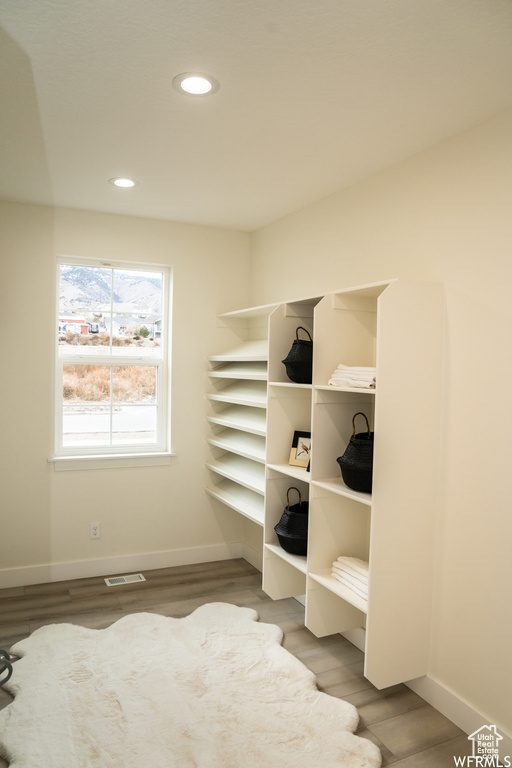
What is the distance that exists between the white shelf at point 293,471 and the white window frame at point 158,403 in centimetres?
130

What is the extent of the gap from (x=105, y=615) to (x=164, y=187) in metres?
2.61

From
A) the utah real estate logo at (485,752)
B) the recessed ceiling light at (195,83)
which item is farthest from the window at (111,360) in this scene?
the utah real estate logo at (485,752)

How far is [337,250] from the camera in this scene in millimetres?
3229

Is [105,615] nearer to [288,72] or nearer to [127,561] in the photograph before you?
[127,561]

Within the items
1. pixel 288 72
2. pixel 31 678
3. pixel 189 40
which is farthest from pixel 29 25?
pixel 31 678

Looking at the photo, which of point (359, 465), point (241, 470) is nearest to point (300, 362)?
point (359, 465)

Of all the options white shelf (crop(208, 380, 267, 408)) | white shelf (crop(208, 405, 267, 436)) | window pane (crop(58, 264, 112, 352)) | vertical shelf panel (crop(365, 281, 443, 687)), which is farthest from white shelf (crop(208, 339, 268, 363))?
vertical shelf panel (crop(365, 281, 443, 687))

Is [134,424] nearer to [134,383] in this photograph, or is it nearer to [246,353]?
[134,383]

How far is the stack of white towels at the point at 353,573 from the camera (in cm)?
249

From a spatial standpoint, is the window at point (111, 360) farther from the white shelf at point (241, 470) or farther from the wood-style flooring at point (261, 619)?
the wood-style flooring at point (261, 619)

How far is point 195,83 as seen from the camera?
2.01 metres

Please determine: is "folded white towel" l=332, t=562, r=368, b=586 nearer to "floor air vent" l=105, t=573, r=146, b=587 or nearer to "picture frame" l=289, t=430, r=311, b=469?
"picture frame" l=289, t=430, r=311, b=469

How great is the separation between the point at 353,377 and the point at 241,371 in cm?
145

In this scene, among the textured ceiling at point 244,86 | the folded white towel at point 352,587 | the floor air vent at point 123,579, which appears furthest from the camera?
the floor air vent at point 123,579
